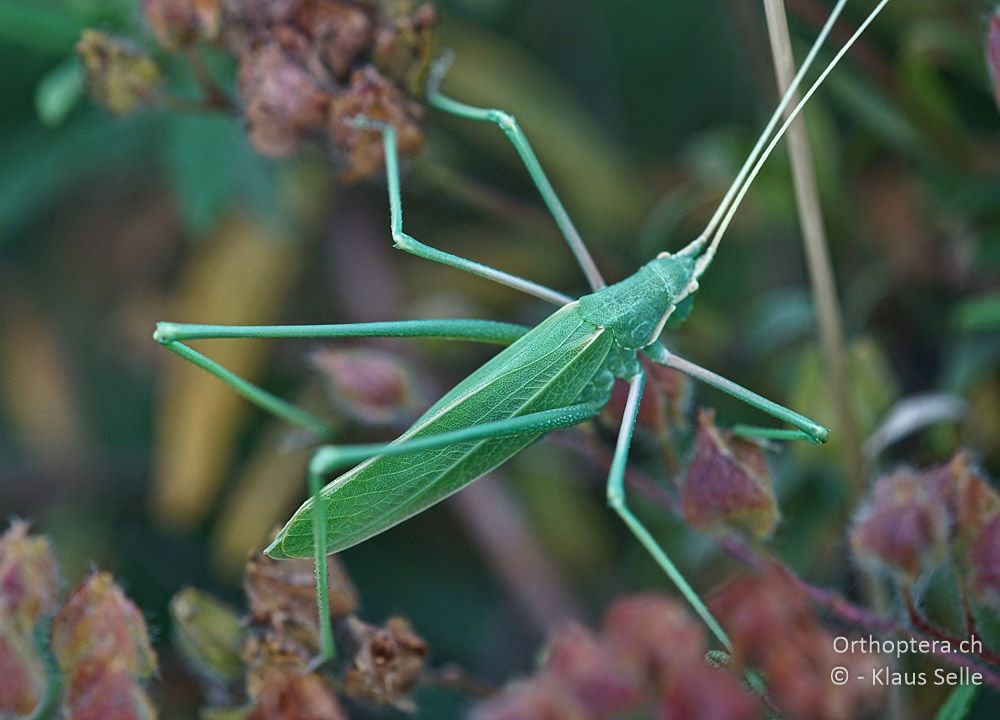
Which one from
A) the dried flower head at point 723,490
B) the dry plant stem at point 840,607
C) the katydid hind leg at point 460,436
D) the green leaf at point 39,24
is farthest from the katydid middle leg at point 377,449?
the green leaf at point 39,24

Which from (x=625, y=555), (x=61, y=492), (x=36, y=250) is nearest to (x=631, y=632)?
(x=625, y=555)

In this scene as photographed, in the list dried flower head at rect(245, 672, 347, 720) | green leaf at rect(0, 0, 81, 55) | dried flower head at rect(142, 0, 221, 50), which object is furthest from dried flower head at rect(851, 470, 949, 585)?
green leaf at rect(0, 0, 81, 55)

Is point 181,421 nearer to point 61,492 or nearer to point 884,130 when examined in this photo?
point 61,492

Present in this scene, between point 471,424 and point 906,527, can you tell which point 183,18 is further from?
point 906,527

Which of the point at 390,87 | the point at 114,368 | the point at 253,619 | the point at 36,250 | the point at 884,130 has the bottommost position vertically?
the point at 253,619

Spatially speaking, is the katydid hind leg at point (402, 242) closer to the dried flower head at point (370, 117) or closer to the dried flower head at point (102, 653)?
the dried flower head at point (370, 117)

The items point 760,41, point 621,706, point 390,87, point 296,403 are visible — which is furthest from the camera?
point 296,403

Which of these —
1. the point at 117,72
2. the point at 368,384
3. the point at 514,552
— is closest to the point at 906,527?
the point at 368,384
